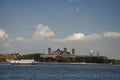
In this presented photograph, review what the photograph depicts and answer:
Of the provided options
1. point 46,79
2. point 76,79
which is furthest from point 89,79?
point 46,79

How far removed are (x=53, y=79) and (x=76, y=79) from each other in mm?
5052

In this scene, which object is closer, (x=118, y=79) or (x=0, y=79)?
(x=0, y=79)

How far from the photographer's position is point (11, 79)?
271 feet

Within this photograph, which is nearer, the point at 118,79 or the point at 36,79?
the point at 36,79

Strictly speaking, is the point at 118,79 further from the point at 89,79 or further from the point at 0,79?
the point at 0,79

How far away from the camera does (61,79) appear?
3354 inches

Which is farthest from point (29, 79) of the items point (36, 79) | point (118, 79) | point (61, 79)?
point (118, 79)

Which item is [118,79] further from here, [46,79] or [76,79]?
[46,79]

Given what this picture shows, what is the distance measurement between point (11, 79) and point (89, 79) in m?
17.5

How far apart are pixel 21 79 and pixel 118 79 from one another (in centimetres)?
2338

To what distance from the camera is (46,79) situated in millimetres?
84375

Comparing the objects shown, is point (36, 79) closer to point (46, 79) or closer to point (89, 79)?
point (46, 79)

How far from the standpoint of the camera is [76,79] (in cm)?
8569

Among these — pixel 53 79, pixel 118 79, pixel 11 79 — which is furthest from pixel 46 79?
pixel 118 79
